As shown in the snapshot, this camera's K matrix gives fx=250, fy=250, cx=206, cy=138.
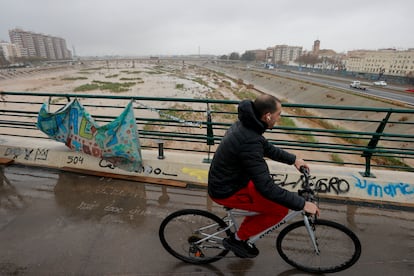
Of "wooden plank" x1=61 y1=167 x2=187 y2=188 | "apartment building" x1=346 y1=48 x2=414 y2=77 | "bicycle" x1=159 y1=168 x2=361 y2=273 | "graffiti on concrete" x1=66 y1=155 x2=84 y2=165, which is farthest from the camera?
"apartment building" x1=346 y1=48 x2=414 y2=77

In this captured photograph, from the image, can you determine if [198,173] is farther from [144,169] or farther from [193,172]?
[144,169]

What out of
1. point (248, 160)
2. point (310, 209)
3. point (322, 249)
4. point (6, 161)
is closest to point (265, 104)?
point (248, 160)

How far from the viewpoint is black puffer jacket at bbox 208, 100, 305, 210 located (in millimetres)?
2088

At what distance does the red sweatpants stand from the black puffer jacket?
5.3 inches

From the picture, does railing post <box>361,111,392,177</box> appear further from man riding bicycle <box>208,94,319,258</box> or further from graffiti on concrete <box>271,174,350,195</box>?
man riding bicycle <box>208,94,319,258</box>

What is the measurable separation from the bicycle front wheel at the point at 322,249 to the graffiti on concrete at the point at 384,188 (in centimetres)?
159

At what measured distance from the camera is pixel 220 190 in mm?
2387

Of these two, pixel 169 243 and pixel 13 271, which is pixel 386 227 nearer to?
pixel 169 243

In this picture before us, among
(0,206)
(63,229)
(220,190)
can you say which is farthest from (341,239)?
(0,206)

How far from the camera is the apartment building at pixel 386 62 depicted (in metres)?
85.3

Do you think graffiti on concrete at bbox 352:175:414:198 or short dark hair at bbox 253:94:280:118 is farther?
graffiti on concrete at bbox 352:175:414:198

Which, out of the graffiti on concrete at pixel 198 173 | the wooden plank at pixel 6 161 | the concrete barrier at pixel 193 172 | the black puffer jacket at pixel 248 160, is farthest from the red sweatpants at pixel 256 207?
the wooden plank at pixel 6 161

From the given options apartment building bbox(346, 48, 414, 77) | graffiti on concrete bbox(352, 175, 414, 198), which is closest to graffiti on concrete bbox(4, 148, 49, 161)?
graffiti on concrete bbox(352, 175, 414, 198)

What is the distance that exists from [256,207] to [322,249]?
1281mm
